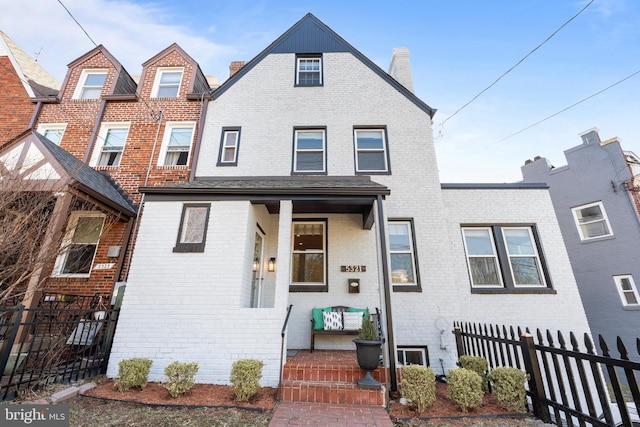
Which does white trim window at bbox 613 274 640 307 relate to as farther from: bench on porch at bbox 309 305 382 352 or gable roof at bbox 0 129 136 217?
gable roof at bbox 0 129 136 217

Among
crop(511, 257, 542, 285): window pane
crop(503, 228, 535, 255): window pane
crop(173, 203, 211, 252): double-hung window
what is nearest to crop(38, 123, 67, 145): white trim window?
crop(173, 203, 211, 252): double-hung window

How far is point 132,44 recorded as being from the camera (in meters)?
8.69

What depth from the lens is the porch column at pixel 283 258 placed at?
197 inches

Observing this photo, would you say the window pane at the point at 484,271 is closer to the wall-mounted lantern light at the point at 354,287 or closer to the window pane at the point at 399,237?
the window pane at the point at 399,237

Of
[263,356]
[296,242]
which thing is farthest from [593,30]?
[263,356]

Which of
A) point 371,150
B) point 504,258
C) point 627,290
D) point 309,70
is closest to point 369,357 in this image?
point 504,258

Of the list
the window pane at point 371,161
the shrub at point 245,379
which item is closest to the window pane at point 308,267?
the shrub at point 245,379

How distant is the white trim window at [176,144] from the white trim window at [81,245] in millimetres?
2420

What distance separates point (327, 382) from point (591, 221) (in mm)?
13003

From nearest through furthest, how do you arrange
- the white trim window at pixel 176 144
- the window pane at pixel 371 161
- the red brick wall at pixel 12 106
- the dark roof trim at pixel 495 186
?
1. the dark roof trim at pixel 495 186
2. the window pane at pixel 371 161
3. the white trim window at pixel 176 144
4. the red brick wall at pixel 12 106

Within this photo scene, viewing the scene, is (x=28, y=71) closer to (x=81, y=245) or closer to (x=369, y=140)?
(x=81, y=245)

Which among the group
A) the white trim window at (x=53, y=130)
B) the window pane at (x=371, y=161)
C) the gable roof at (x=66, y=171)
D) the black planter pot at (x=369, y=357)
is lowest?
the black planter pot at (x=369, y=357)

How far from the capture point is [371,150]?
26.2ft

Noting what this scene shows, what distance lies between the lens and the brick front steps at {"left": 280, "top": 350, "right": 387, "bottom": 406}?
160 inches
